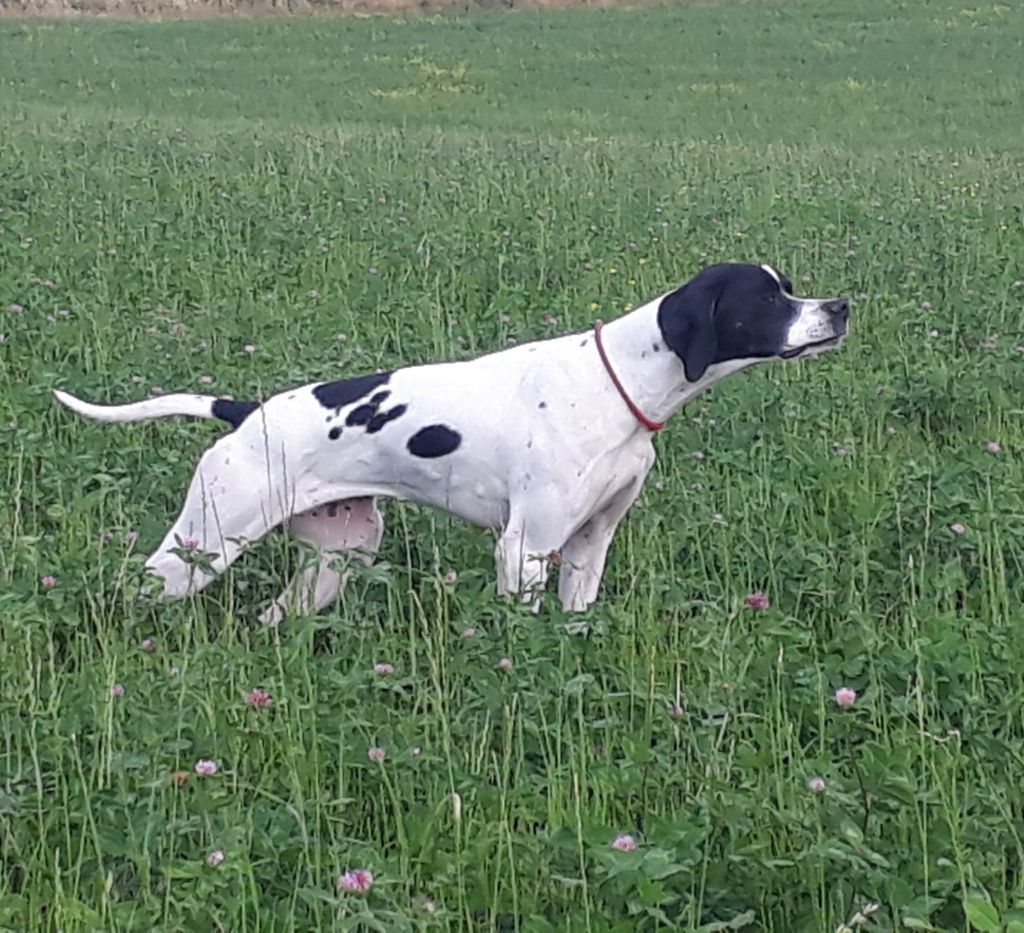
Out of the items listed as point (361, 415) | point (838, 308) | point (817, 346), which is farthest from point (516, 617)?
point (838, 308)

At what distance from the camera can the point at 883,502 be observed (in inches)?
202

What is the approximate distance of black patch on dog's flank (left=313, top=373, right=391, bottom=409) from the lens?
4703 millimetres

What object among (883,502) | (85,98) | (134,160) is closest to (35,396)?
(883,502)

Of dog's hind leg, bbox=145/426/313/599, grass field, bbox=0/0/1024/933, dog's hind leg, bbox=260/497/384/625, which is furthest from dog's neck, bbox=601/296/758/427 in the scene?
dog's hind leg, bbox=145/426/313/599

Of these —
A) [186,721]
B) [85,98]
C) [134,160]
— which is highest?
[186,721]

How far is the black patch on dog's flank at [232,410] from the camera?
4.77m

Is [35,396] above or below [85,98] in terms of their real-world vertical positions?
above

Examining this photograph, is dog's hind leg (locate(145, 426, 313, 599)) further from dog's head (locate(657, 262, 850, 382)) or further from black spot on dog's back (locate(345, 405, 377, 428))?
dog's head (locate(657, 262, 850, 382))

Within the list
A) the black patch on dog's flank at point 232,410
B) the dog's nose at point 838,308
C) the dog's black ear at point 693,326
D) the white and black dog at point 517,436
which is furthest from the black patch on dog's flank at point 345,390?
the dog's nose at point 838,308

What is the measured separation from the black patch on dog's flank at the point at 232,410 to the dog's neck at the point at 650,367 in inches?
40.9

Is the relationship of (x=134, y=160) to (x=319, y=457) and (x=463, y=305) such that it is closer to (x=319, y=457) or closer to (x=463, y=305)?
(x=463, y=305)

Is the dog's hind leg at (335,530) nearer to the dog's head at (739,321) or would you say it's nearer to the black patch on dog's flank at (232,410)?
the black patch on dog's flank at (232,410)

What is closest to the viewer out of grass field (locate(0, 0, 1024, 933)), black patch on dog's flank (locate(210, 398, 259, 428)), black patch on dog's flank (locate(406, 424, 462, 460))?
grass field (locate(0, 0, 1024, 933))

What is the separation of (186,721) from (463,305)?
5.15m
